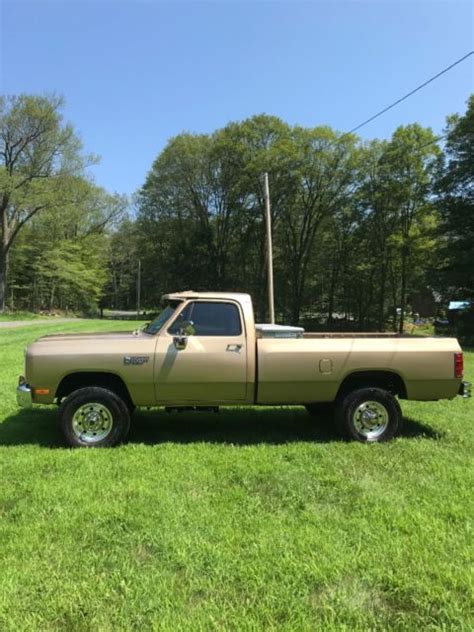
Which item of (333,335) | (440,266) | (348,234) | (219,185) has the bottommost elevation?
(333,335)

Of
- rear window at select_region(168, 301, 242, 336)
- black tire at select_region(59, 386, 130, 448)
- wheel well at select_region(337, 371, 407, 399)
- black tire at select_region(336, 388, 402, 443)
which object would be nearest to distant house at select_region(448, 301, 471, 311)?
wheel well at select_region(337, 371, 407, 399)

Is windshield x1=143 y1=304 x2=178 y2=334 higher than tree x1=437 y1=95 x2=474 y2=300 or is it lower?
lower

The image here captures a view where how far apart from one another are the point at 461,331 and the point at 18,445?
2954cm

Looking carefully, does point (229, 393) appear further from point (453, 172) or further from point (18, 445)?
point (453, 172)

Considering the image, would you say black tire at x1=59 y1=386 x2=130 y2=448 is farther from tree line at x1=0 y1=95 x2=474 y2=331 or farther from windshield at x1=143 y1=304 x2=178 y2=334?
tree line at x1=0 y1=95 x2=474 y2=331

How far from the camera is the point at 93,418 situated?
639 cm

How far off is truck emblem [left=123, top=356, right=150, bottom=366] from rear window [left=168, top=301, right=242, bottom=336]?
1.47 ft

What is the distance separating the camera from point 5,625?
2.93m

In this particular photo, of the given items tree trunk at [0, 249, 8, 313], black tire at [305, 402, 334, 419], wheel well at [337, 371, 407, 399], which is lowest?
black tire at [305, 402, 334, 419]

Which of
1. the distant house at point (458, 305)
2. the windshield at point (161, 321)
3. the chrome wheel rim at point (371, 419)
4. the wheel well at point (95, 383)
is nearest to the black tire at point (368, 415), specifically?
the chrome wheel rim at point (371, 419)

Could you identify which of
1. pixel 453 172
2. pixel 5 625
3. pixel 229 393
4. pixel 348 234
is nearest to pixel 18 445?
pixel 229 393

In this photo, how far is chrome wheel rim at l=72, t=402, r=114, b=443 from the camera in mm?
6355

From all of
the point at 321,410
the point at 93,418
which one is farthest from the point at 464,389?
the point at 93,418

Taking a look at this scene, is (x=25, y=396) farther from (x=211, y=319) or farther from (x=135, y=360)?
(x=211, y=319)
